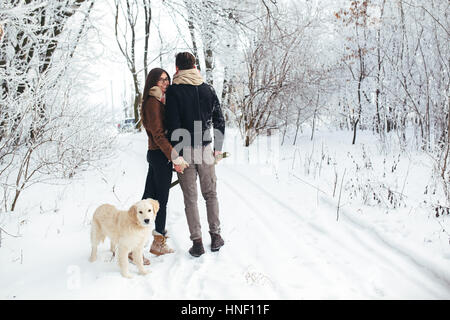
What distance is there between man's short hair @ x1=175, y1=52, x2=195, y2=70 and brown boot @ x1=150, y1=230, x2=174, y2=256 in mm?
1711

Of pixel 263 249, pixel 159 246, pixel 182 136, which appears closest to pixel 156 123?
pixel 182 136

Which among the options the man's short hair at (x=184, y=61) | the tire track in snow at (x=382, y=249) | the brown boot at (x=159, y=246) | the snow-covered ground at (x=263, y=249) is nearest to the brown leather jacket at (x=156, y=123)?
the man's short hair at (x=184, y=61)

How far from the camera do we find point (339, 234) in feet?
11.7

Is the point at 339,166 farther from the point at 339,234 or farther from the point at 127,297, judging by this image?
the point at 127,297

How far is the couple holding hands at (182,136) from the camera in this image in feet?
9.55

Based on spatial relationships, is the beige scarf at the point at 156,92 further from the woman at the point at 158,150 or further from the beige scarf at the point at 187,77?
the beige scarf at the point at 187,77

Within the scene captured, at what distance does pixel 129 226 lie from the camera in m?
2.51

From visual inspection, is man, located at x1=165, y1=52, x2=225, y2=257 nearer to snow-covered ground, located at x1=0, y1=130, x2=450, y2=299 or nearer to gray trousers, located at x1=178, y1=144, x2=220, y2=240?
gray trousers, located at x1=178, y1=144, x2=220, y2=240

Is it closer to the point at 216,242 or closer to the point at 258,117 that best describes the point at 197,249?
the point at 216,242

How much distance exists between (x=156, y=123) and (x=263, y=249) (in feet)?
5.58

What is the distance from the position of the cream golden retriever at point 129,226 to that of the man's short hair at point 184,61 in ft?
4.38

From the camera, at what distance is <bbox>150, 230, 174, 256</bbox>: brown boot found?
10.2 feet
